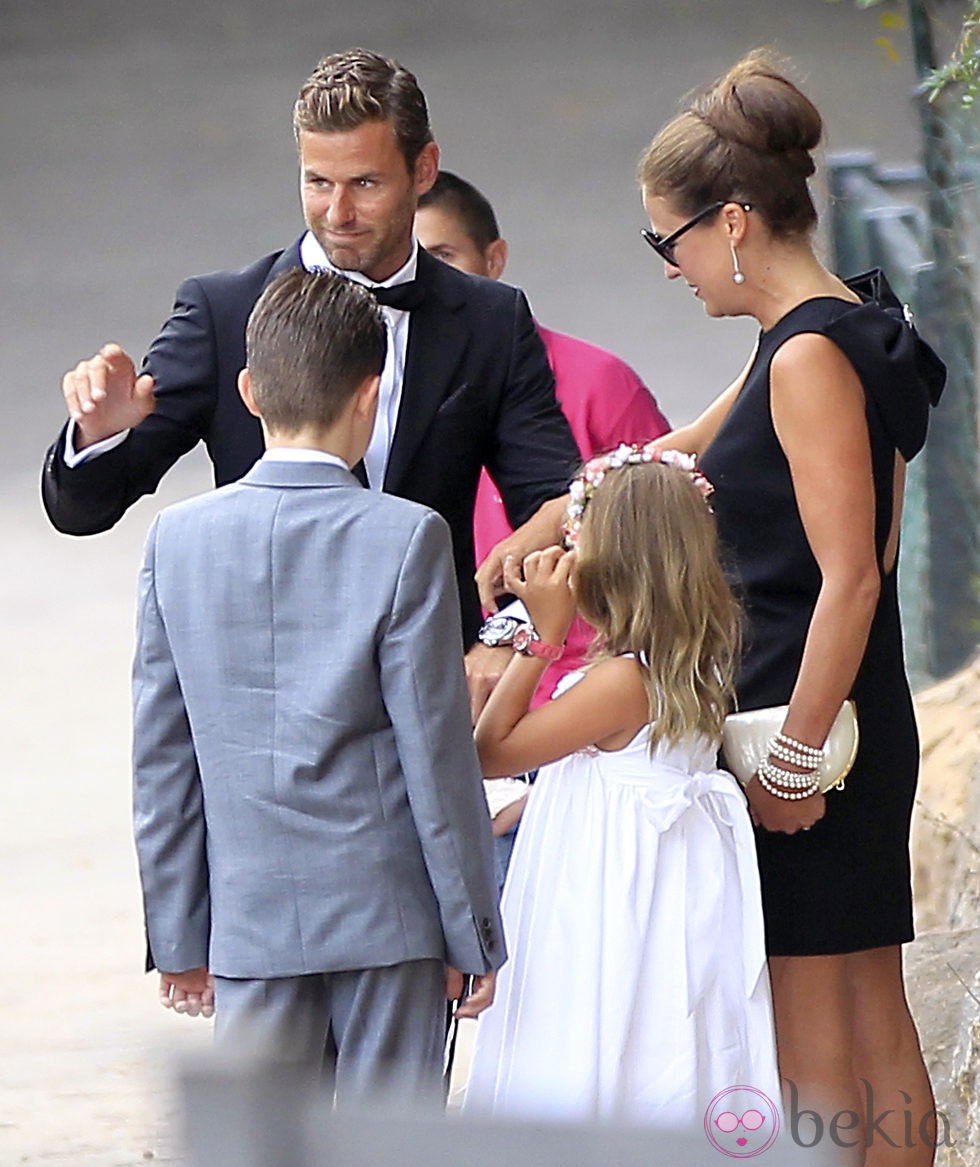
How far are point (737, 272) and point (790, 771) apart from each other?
56cm

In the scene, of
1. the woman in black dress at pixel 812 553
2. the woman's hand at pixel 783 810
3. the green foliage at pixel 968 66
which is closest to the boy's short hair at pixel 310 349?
the woman in black dress at pixel 812 553

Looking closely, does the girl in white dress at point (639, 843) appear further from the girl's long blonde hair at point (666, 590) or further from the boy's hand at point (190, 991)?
the boy's hand at point (190, 991)

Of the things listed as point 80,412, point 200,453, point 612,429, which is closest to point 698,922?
point 80,412

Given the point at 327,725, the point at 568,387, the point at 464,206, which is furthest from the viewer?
the point at 464,206

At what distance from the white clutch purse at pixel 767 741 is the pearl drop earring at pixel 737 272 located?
1.59ft

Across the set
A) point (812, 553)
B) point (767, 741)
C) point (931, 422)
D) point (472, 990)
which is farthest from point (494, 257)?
point (931, 422)

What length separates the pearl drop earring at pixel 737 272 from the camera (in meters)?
2.30

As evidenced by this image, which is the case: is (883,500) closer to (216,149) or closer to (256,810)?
(256,810)

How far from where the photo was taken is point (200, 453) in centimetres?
788

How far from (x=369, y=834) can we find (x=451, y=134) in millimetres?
6673

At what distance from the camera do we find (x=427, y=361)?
8.30ft

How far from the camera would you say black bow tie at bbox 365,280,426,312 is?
8.20ft

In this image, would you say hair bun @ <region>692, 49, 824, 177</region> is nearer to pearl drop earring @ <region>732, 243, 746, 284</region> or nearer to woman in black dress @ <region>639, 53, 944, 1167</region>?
woman in black dress @ <region>639, 53, 944, 1167</region>

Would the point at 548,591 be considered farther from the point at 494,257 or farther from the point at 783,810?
the point at 494,257
